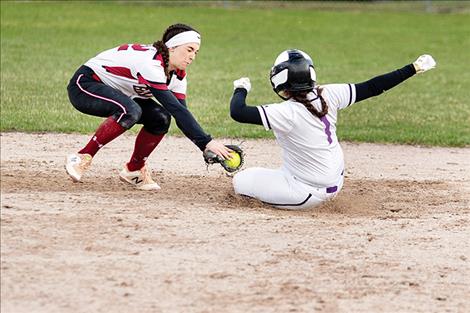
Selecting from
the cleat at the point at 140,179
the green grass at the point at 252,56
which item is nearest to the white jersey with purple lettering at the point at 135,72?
the cleat at the point at 140,179

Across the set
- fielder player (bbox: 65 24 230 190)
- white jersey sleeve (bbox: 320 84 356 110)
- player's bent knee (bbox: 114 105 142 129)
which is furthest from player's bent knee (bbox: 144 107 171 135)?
white jersey sleeve (bbox: 320 84 356 110)

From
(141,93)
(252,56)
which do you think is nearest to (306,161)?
(141,93)

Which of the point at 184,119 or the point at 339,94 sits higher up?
the point at 339,94

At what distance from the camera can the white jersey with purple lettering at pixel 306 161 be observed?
7969 mm

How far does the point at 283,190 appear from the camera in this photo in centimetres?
813

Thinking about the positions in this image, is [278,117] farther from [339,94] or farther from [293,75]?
[339,94]

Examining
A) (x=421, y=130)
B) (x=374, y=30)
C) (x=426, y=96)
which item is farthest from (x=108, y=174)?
(x=374, y=30)

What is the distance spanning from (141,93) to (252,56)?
41.2 ft

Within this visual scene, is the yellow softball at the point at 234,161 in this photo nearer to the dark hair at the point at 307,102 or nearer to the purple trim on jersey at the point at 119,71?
the dark hair at the point at 307,102

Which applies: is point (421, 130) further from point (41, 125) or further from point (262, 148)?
point (41, 125)

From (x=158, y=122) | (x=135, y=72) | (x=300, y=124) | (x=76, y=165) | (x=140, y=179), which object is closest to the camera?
(x=300, y=124)

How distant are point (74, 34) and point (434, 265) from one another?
1710 cm

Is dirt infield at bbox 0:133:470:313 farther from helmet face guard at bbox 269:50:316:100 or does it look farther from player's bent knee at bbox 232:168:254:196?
helmet face guard at bbox 269:50:316:100

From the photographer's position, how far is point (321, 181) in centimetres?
813
